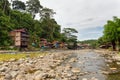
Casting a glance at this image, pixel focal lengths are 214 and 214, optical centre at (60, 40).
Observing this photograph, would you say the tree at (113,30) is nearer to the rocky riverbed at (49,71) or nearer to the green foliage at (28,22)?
the green foliage at (28,22)

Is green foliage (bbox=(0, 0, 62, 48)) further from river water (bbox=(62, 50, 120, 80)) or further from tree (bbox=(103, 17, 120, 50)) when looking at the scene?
river water (bbox=(62, 50, 120, 80))

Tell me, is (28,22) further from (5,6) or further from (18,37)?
(18,37)

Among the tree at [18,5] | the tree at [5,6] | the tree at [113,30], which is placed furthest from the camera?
the tree at [18,5]

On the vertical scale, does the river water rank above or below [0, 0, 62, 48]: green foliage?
below

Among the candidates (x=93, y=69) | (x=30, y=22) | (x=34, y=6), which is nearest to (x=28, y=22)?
(x=30, y=22)

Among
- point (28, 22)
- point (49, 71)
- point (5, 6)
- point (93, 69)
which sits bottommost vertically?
point (93, 69)

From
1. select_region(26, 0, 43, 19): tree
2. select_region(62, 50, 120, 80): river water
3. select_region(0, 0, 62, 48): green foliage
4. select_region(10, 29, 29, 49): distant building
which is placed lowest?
select_region(62, 50, 120, 80): river water

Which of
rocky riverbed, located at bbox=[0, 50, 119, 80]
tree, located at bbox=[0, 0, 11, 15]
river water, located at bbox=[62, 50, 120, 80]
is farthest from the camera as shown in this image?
tree, located at bbox=[0, 0, 11, 15]

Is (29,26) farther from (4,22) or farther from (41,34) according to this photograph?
(4,22)

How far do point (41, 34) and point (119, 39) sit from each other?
5037 cm

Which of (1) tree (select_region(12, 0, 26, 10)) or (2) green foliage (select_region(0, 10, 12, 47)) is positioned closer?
(2) green foliage (select_region(0, 10, 12, 47))

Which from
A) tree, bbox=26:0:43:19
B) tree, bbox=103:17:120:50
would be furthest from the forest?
tree, bbox=103:17:120:50

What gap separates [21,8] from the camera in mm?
113750

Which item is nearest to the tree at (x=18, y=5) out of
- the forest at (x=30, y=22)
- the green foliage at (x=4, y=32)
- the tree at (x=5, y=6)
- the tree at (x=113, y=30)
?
the forest at (x=30, y=22)
